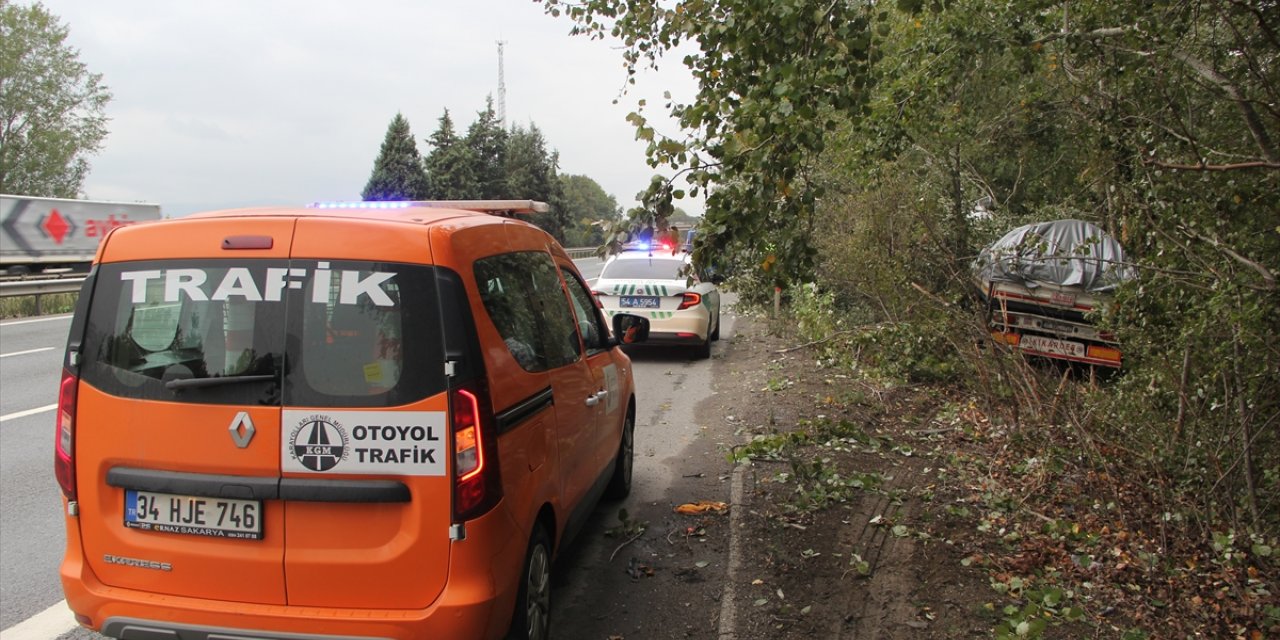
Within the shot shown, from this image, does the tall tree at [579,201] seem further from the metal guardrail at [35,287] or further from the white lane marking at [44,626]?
the white lane marking at [44,626]

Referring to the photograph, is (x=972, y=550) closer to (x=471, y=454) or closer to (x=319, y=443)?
(x=471, y=454)

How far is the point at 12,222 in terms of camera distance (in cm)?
2770

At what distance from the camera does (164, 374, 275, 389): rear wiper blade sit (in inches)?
120

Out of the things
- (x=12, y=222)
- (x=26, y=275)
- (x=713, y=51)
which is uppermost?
(x=713, y=51)

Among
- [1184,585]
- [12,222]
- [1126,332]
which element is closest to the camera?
[1184,585]

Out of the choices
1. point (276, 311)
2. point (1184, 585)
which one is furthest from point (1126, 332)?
point (276, 311)

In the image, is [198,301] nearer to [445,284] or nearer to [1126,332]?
[445,284]

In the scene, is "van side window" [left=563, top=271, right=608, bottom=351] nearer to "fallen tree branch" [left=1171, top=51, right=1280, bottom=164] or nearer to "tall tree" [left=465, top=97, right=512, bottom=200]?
"fallen tree branch" [left=1171, top=51, right=1280, bottom=164]

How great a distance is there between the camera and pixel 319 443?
299cm

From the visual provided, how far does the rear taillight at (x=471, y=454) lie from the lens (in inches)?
118

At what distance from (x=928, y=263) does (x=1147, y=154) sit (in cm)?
368

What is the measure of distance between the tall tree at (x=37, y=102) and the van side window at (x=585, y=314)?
58347 millimetres

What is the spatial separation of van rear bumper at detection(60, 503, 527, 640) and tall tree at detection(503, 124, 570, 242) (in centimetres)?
6718

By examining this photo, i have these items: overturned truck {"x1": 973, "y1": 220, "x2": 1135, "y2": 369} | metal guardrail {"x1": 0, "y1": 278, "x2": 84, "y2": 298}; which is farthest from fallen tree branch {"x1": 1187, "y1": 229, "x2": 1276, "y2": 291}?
metal guardrail {"x1": 0, "y1": 278, "x2": 84, "y2": 298}
